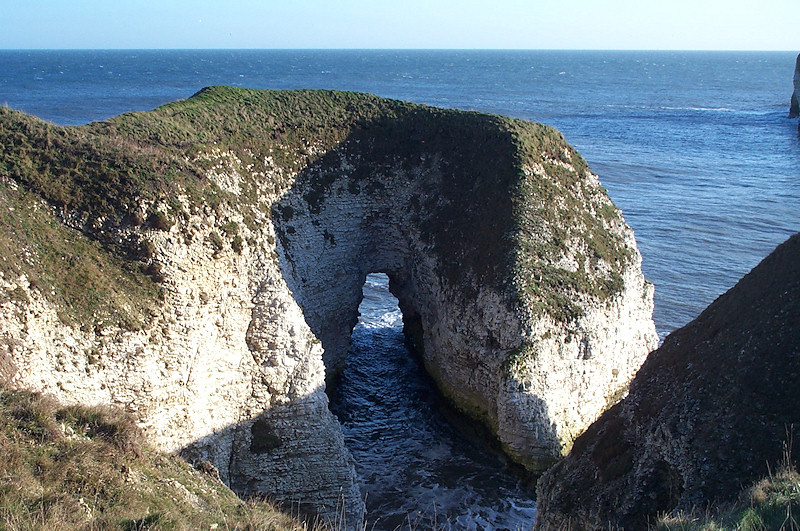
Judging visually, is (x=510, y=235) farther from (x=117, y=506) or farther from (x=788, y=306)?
(x=117, y=506)

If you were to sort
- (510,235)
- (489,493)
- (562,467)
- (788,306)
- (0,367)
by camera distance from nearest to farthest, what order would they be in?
(0,367) → (788,306) → (562,467) → (489,493) → (510,235)

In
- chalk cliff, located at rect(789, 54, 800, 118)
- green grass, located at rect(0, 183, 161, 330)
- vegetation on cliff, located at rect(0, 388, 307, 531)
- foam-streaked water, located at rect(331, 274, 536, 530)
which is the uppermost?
chalk cliff, located at rect(789, 54, 800, 118)

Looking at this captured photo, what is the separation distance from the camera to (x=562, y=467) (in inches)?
810

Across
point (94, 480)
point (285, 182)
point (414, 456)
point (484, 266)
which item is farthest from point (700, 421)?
point (285, 182)

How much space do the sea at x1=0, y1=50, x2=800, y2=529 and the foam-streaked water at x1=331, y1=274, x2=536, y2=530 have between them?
5 cm

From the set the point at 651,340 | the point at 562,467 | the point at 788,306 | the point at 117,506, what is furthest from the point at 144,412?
the point at 651,340

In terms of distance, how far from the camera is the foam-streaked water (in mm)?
24500

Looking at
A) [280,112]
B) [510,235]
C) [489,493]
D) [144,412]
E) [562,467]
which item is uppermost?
[280,112]

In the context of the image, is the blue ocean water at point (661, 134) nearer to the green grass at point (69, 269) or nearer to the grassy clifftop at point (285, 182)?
the grassy clifftop at point (285, 182)

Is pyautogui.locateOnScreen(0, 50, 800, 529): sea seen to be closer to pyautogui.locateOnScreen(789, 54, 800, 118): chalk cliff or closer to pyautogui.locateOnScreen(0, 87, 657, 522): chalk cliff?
pyautogui.locateOnScreen(789, 54, 800, 118): chalk cliff

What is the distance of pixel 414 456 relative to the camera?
27.7 metres

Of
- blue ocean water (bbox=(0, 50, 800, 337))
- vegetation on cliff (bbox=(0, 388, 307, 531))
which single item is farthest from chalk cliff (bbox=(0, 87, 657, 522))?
blue ocean water (bbox=(0, 50, 800, 337))

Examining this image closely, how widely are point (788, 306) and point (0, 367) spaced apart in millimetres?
20774

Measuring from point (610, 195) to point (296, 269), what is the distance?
1624 inches
